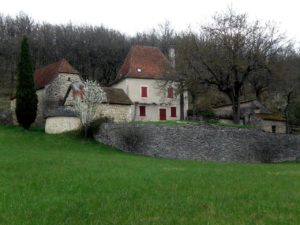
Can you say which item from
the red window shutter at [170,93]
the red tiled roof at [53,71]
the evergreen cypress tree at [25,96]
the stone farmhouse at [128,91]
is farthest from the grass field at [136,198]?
the red window shutter at [170,93]

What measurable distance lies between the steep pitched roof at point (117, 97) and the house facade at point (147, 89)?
222 cm

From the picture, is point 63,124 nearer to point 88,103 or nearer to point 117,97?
point 88,103

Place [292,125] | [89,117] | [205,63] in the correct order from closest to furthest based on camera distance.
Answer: [89,117] < [205,63] < [292,125]

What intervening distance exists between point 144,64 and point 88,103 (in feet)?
35.6

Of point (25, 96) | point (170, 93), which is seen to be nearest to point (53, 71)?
point (25, 96)

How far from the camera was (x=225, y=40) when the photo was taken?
3572 centimetres

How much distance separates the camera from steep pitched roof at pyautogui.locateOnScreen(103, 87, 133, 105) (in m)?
38.7

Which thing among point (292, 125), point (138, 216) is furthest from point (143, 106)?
point (138, 216)

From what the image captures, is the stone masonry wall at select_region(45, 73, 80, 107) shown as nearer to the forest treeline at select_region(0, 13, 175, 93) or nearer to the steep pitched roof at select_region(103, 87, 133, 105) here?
the steep pitched roof at select_region(103, 87, 133, 105)

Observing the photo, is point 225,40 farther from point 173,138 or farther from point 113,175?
point 113,175

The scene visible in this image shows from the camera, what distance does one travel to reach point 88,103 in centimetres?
3459

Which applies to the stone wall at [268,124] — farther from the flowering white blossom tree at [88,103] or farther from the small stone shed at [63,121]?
the small stone shed at [63,121]

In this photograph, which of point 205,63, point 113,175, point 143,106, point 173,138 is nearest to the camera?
point 113,175

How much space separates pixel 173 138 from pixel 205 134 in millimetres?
2254
